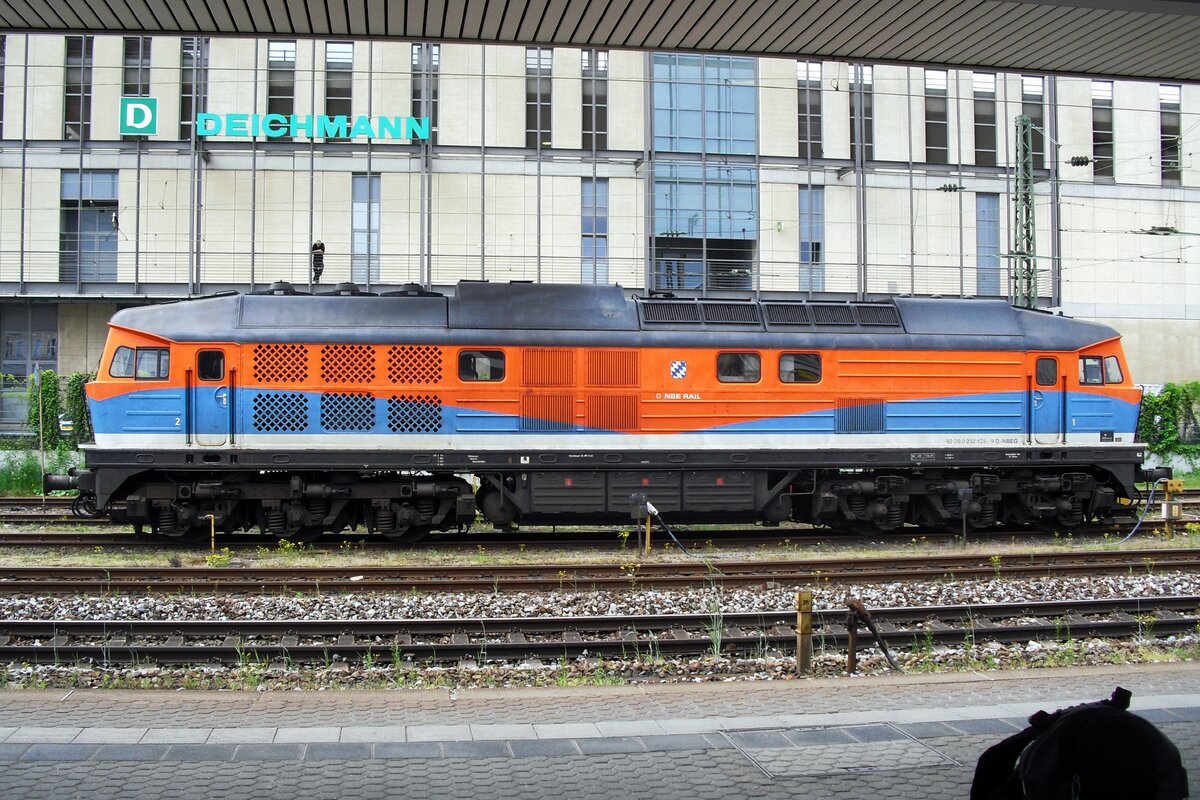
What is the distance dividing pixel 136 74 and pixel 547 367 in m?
22.3

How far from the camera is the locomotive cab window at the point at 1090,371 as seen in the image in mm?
18141

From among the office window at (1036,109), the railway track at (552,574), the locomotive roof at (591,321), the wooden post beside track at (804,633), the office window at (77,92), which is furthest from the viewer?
the office window at (1036,109)

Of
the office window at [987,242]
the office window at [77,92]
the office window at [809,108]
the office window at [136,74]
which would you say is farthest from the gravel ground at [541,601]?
the office window at [77,92]

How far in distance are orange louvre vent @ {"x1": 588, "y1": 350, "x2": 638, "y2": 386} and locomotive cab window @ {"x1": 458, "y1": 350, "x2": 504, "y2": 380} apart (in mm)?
1504

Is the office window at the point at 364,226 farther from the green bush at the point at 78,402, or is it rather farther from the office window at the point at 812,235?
the office window at the point at 812,235

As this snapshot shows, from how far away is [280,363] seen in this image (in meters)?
16.1

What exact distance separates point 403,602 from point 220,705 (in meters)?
3.99

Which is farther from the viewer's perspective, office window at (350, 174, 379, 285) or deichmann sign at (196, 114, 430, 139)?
office window at (350, 174, 379, 285)

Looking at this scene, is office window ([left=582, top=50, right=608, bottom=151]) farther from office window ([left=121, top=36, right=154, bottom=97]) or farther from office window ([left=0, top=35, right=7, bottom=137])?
office window ([left=0, top=35, right=7, bottom=137])

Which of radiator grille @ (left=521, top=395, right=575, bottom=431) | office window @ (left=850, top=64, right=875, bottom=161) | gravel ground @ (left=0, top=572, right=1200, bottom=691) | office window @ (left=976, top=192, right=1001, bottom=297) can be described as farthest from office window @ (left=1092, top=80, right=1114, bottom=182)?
radiator grille @ (left=521, top=395, right=575, bottom=431)

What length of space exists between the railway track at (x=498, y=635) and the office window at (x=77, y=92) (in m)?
25.6

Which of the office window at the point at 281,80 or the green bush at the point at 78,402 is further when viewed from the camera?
the office window at the point at 281,80

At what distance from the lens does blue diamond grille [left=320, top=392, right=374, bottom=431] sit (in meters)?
16.1

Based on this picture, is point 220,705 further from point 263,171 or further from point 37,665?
point 263,171
